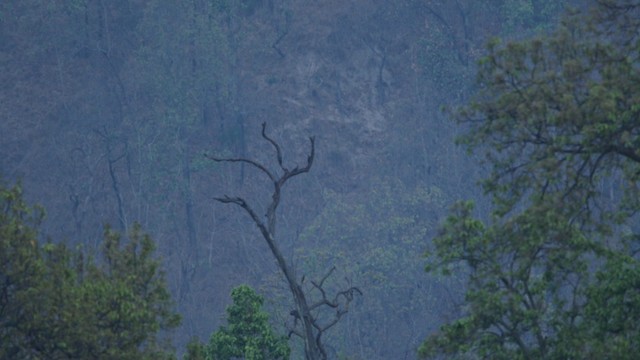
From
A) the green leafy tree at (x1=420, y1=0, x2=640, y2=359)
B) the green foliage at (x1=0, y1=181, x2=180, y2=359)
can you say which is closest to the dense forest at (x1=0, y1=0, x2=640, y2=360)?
the green foliage at (x1=0, y1=181, x2=180, y2=359)

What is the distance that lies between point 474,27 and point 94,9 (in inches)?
777

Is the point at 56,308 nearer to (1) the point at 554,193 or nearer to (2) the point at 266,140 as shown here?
(1) the point at 554,193

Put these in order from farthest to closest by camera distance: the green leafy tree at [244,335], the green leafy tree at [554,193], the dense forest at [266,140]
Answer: the dense forest at [266,140]
the green leafy tree at [244,335]
the green leafy tree at [554,193]

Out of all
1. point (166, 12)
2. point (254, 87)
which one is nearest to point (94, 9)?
point (166, 12)

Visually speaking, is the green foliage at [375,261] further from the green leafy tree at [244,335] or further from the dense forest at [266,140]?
the green leafy tree at [244,335]

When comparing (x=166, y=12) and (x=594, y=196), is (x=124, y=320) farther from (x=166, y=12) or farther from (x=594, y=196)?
(x=166, y=12)

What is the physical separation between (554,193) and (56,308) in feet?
17.9

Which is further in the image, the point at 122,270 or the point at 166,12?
the point at 166,12

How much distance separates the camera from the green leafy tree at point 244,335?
17297 mm

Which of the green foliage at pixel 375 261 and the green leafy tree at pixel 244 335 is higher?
the green foliage at pixel 375 261

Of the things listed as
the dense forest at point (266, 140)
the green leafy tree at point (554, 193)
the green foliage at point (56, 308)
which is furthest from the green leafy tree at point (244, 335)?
the dense forest at point (266, 140)

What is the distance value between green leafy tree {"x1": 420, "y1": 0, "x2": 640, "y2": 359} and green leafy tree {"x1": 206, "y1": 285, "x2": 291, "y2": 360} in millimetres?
6458

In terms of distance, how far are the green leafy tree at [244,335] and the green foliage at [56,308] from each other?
14.9 feet

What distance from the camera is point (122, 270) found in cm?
1305
